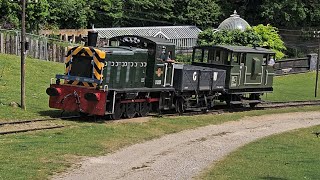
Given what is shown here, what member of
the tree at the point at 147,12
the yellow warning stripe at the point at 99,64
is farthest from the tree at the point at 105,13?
the yellow warning stripe at the point at 99,64

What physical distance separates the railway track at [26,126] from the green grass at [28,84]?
43.9 inches

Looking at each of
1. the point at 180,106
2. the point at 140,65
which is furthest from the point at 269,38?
the point at 140,65

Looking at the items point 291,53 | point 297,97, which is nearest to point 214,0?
point 291,53

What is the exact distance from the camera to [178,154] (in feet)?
62.1

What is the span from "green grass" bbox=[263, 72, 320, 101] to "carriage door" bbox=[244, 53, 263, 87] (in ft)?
18.8

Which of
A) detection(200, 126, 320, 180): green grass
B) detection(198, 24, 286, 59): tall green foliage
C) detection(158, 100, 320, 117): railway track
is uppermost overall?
detection(198, 24, 286, 59): tall green foliage

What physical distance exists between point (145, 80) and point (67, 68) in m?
3.63

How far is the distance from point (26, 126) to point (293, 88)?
102ft

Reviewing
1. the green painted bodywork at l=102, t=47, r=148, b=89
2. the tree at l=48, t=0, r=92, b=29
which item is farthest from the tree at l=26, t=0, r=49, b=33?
the green painted bodywork at l=102, t=47, r=148, b=89

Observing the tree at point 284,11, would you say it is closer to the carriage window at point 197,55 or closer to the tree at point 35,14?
the tree at point 35,14

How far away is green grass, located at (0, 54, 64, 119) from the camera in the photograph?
79.5ft

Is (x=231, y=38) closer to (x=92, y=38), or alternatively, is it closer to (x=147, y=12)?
(x=147, y=12)

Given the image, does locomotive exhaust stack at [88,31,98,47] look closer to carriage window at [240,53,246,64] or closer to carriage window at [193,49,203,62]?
carriage window at [193,49,203,62]

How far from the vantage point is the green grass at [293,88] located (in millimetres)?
41306
